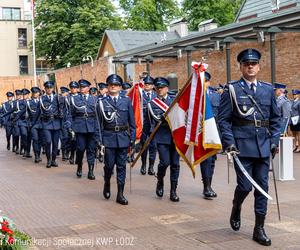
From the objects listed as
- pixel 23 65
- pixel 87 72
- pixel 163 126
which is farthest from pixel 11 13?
pixel 163 126

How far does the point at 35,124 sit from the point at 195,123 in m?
7.71

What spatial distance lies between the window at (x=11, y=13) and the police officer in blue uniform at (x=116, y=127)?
62121mm

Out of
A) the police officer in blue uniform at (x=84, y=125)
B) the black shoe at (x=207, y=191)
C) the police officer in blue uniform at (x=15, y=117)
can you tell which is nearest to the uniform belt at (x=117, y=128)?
the black shoe at (x=207, y=191)

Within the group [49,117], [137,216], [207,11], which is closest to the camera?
[137,216]

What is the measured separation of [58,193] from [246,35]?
11897 mm

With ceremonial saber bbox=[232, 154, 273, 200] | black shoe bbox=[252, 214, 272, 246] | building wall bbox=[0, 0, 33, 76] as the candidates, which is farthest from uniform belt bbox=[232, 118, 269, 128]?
building wall bbox=[0, 0, 33, 76]

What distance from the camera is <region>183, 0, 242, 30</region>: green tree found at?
5225 centimetres

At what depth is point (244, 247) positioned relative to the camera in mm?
6242

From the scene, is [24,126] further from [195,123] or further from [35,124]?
[195,123]

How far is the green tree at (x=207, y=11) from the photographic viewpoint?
52250 millimetres

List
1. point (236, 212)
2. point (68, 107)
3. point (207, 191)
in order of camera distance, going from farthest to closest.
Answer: point (68, 107) → point (207, 191) → point (236, 212)

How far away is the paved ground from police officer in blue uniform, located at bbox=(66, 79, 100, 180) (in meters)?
0.47

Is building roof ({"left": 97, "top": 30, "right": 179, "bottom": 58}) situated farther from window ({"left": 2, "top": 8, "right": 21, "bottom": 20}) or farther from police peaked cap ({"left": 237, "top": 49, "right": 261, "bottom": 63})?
police peaked cap ({"left": 237, "top": 49, "right": 261, "bottom": 63})

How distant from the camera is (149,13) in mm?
56344
